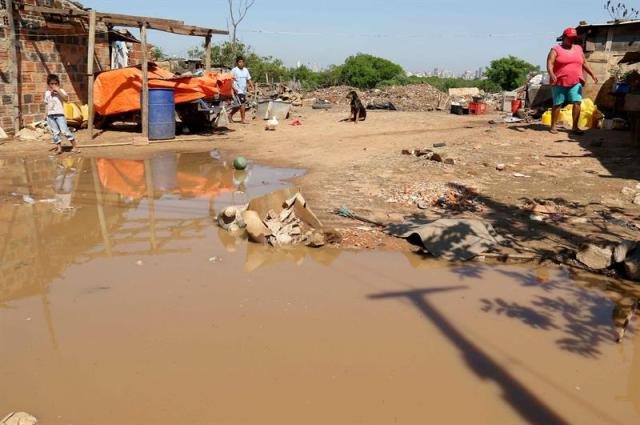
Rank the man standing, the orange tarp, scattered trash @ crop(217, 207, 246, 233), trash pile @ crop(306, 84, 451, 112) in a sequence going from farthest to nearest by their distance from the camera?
trash pile @ crop(306, 84, 451, 112), the man standing, the orange tarp, scattered trash @ crop(217, 207, 246, 233)

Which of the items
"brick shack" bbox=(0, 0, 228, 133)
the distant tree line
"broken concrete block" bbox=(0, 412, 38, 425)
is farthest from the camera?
the distant tree line

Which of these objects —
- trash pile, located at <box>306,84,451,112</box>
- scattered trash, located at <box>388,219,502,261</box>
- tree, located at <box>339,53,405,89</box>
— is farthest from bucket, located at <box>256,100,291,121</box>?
tree, located at <box>339,53,405,89</box>

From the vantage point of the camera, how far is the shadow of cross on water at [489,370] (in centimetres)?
247

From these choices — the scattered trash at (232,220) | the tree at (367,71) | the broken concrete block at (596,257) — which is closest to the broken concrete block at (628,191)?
the broken concrete block at (596,257)

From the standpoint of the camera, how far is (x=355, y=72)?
54406 millimetres

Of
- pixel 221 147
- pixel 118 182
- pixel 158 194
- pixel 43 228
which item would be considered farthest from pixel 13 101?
pixel 43 228

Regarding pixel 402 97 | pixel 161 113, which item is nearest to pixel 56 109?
pixel 161 113

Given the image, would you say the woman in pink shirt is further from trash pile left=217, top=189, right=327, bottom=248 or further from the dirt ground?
trash pile left=217, top=189, right=327, bottom=248

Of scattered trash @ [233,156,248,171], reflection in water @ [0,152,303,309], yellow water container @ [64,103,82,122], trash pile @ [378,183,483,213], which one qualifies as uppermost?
yellow water container @ [64,103,82,122]

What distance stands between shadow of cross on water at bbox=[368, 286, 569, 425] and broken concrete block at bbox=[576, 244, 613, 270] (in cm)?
142

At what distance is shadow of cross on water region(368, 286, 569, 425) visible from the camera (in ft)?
8.11

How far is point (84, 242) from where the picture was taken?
4.70 m

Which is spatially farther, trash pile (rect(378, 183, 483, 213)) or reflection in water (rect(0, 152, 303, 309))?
trash pile (rect(378, 183, 483, 213))

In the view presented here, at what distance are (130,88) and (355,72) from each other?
A: 45.9 meters
